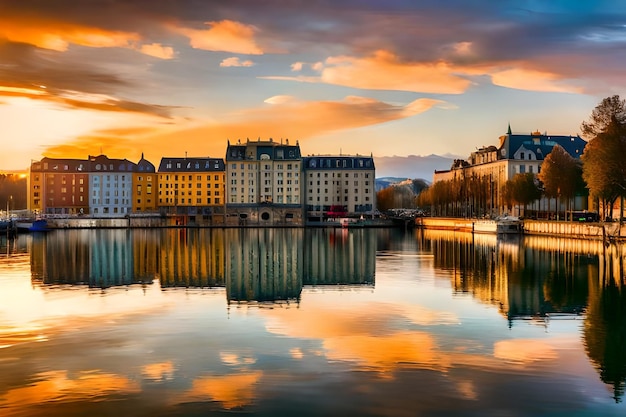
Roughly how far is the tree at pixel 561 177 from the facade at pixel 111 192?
4017 inches

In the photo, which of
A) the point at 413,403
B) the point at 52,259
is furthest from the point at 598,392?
the point at 52,259

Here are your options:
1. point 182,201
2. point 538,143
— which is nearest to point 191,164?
point 182,201

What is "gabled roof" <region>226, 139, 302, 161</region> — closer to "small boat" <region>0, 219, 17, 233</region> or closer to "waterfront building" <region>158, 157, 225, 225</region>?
"waterfront building" <region>158, 157, 225, 225</region>

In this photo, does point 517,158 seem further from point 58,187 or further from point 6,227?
point 58,187

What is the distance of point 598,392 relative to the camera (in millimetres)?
15867

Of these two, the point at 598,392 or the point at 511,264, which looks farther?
the point at 511,264

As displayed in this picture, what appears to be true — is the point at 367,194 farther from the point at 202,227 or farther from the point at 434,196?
the point at 202,227

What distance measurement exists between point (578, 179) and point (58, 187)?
387 ft

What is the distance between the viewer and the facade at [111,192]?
6427 inches

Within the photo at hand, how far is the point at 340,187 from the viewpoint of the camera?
157 meters

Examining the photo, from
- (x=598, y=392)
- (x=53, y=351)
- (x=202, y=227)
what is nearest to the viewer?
(x=598, y=392)

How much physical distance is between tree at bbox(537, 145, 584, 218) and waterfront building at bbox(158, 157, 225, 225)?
82697 mm

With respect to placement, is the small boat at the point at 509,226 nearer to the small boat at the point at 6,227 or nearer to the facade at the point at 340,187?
the facade at the point at 340,187

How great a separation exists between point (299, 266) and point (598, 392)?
3432cm
